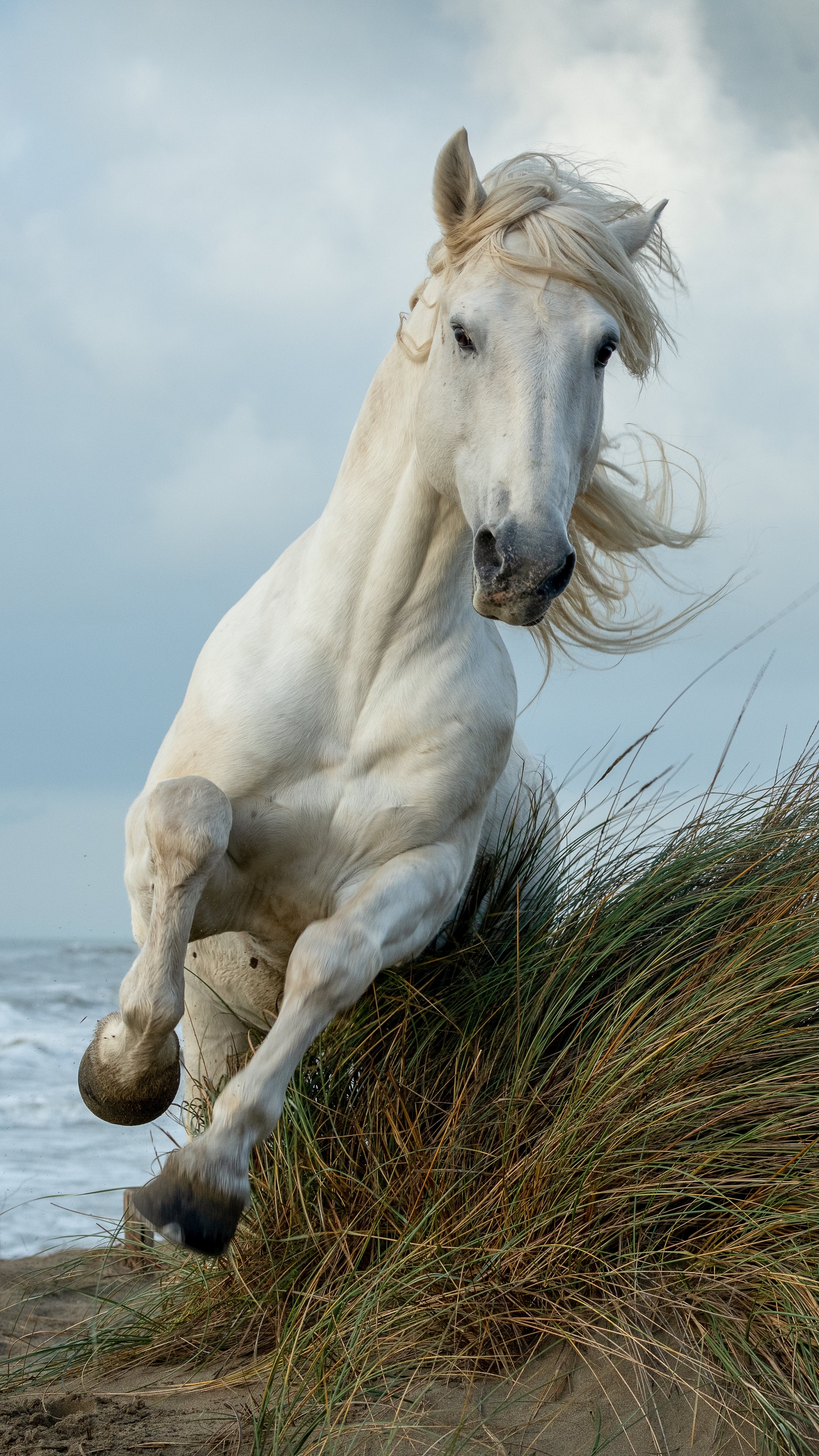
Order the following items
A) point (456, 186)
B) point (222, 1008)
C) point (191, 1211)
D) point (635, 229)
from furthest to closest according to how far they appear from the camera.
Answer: point (222, 1008) < point (635, 229) < point (456, 186) < point (191, 1211)

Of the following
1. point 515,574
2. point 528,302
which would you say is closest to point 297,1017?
point 515,574

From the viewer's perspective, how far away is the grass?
88.9 inches

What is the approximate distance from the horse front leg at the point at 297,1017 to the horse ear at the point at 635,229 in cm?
158

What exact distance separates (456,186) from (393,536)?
0.79 m

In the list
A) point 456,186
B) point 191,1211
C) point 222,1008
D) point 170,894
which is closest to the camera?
point 191,1211

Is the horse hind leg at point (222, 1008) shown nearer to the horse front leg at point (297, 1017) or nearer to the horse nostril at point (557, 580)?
the horse front leg at point (297, 1017)

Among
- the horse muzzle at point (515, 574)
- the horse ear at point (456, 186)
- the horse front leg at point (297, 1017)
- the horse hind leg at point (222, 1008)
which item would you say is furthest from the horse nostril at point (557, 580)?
the horse hind leg at point (222, 1008)

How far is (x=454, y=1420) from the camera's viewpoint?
7.15 feet

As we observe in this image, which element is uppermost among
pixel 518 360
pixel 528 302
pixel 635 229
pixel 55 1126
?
pixel 635 229

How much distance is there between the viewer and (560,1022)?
291 cm

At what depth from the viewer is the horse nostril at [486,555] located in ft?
7.09

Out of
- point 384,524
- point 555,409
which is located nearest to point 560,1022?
point 384,524

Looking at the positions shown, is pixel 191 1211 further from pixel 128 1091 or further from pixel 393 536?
pixel 393 536

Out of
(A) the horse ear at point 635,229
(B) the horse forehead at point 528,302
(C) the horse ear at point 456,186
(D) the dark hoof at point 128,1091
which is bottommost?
(D) the dark hoof at point 128,1091
